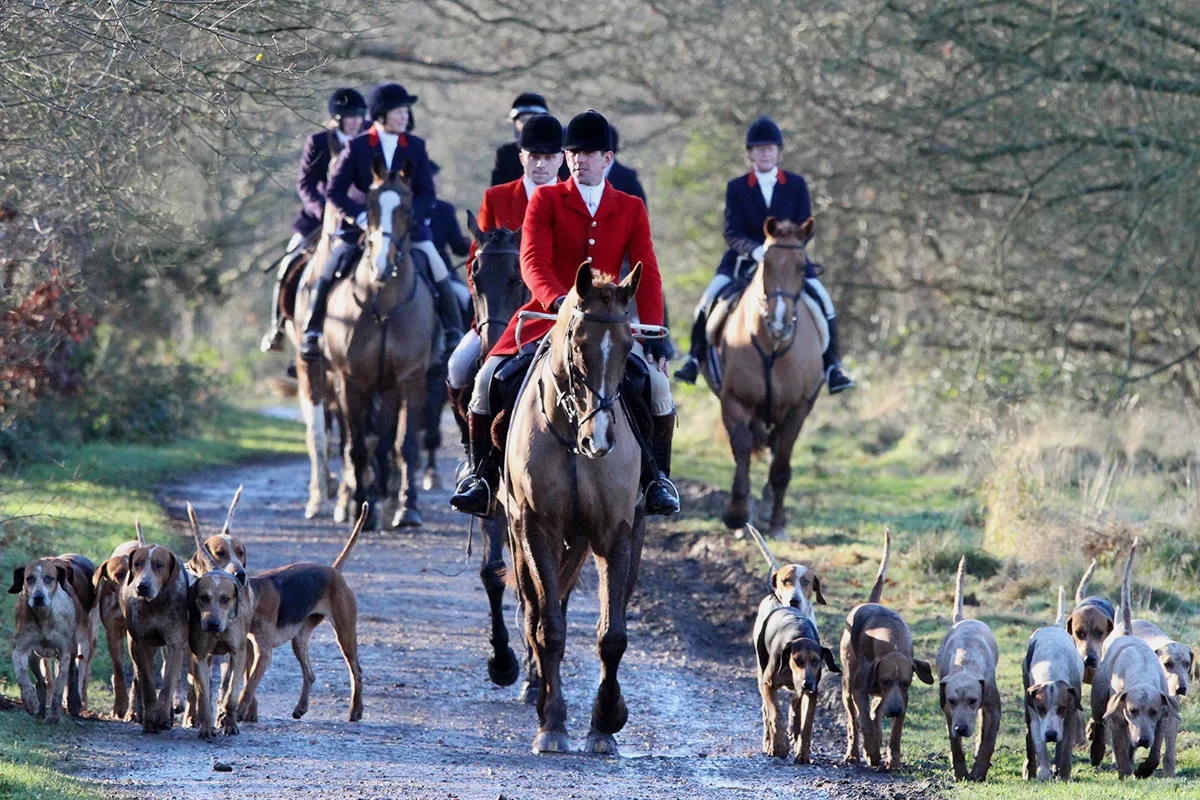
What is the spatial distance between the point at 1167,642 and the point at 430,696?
387 centimetres

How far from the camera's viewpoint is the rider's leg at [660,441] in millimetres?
8234

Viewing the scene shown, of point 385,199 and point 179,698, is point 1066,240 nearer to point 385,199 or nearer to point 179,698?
point 385,199

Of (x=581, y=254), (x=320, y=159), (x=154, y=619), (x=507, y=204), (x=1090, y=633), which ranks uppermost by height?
(x=320, y=159)

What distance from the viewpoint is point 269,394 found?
36688 mm

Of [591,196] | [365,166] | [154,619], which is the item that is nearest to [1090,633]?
[591,196]

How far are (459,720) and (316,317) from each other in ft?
22.3

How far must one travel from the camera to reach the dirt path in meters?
7.07

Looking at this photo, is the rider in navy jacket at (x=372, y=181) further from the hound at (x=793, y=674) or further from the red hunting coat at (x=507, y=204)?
the hound at (x=793, y=674)

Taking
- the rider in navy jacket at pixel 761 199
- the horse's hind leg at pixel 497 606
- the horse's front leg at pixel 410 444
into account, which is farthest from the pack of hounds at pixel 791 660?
the rider in navy jacket at pixel 761 199

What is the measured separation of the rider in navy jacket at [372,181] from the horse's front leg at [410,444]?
61 centimetres

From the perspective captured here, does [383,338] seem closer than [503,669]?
No

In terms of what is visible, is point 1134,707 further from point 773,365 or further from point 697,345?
point 697,345

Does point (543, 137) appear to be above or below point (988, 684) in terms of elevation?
above

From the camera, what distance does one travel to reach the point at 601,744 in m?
7.82
